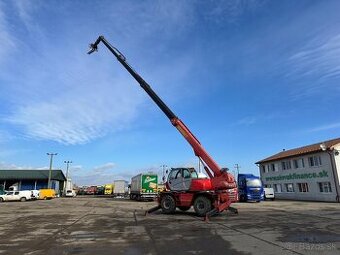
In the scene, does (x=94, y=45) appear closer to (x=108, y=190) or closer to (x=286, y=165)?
(x=286, y=165)

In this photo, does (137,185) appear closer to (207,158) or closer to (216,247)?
(207,158)

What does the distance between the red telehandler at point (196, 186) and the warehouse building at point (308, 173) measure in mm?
20557

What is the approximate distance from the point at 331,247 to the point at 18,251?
867cm

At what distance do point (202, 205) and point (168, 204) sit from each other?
2.71 meters

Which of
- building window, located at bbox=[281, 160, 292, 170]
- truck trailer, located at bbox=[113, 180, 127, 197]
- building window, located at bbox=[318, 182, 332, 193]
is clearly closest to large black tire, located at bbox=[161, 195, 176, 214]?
building window, located at bbox=[318, 182, 332, 193]

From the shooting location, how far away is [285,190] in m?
47.6

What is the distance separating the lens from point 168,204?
2256 centimetres

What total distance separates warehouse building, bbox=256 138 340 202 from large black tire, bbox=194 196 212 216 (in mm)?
22281

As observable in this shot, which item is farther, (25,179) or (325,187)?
(25,179)

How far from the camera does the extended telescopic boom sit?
21109 millimetres

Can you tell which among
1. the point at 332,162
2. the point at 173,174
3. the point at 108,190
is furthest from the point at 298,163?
the point at 108,190

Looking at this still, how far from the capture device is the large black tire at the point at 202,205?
20.4m

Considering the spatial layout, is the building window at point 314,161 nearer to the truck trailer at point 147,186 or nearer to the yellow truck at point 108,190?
the truck trailer at point 147,186

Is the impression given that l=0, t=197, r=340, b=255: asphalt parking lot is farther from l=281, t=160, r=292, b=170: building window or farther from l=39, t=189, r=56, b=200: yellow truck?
l=39, t=189, r=56, b=200: yellow truck
